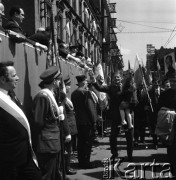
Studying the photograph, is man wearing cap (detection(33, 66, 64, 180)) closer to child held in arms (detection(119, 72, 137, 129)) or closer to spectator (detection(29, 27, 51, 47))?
spectator (detection(29, 27, 51, 47))

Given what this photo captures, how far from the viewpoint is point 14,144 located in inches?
134

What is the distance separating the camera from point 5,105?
3422 mm

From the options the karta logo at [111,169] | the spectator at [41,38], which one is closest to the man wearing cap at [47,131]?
the spectator at [41,38]

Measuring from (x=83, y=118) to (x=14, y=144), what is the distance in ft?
14.7

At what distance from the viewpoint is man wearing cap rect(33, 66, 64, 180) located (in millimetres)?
4699

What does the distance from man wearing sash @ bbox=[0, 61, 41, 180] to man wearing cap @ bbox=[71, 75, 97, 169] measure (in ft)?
13.8

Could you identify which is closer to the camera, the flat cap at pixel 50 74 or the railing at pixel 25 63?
the railing at pixel 25 63

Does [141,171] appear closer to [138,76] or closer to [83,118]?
[83,118]

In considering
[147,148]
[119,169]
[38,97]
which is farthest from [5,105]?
[147,148]

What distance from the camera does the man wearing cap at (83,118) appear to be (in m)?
7.77

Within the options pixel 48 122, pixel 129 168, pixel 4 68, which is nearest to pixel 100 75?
pixel 129 168

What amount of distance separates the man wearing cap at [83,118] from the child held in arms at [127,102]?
0.67 meters

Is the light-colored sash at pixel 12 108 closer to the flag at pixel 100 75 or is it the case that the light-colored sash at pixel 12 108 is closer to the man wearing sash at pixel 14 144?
the man wearing sash at pixel 14 144

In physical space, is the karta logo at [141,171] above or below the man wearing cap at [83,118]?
below
